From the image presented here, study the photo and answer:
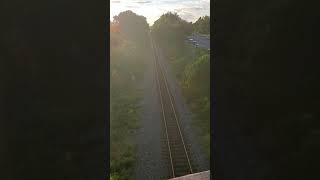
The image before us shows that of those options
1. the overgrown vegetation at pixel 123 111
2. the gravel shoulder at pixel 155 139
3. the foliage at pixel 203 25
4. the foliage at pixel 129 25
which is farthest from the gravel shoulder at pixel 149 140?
the foliage at pixel 129 25

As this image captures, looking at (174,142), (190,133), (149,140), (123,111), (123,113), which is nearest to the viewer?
(174,142)

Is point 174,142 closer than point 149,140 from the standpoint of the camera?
Yes

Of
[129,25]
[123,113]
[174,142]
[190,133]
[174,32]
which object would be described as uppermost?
[129,25]

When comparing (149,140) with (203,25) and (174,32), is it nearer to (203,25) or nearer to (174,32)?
(174,32)

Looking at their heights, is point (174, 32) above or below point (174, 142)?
above

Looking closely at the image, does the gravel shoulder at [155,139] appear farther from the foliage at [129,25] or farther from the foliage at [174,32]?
the foliage at [129,25]

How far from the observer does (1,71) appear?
2883mm

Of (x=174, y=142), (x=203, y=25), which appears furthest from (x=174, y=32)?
(x=174, y=142)

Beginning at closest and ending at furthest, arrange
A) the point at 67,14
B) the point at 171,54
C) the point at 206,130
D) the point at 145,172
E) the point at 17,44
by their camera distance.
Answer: the point at 17,44
the point at 67,14
the point at 145,172
the point at 206,130
the point at 171,54

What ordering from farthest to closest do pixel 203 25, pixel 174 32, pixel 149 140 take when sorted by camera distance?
pixel 203 25 < pixel 174 32 < pixel 149 140

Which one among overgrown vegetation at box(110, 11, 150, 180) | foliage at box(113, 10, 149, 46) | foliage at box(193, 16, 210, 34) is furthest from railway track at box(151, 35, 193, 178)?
foliage at box(113, 10, 149, 46)
